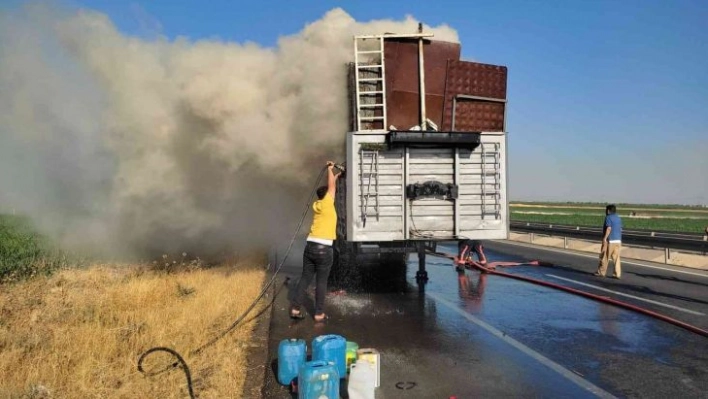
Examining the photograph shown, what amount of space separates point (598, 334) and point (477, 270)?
5606 mm

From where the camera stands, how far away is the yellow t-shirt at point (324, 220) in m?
6.35

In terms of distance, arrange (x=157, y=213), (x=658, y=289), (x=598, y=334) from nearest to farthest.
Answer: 1. (x=598, y=334)
2. (x=658, y=289)
3. (x=157, y=213)

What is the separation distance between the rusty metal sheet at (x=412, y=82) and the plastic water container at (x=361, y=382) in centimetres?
463

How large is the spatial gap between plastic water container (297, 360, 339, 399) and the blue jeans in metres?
2.66

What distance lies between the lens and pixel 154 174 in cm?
994

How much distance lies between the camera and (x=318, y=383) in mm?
3600

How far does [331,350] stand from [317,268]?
92.4 inches

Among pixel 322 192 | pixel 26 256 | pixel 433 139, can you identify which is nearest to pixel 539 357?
pixel 322 192

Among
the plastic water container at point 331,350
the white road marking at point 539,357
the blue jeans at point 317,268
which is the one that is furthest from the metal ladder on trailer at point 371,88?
the plastic water container at point 331,350

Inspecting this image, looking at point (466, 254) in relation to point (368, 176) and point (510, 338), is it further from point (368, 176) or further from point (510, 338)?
point (510, 338)

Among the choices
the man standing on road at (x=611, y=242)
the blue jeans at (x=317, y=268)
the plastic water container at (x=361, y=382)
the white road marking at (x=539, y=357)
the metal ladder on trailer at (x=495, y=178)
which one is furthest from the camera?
the man standing on road at (x=611, y=242)

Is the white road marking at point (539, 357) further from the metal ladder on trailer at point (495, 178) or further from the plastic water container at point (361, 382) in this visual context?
the plastic water container at point (361, 382)

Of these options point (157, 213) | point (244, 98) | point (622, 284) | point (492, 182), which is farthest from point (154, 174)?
point (622, 284)

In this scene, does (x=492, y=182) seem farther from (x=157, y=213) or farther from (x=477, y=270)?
(x=157, y=213)
